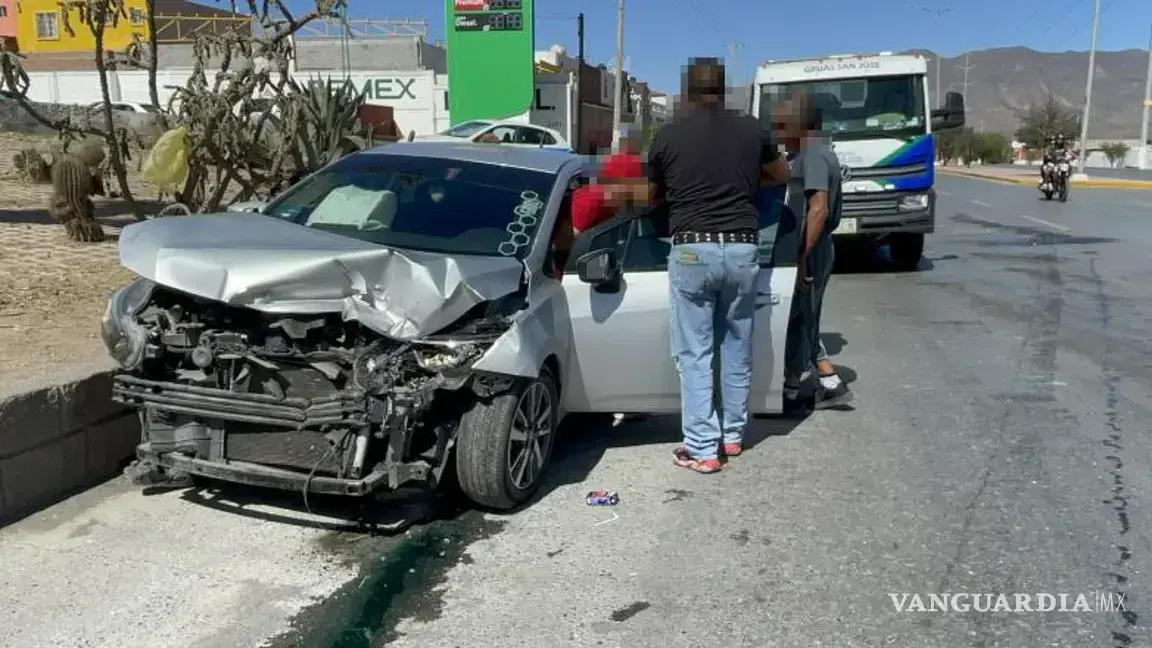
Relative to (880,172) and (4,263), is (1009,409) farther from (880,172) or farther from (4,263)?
(4,263)

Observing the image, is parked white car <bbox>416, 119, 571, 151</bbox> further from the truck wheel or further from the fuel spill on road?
the fuel spill on road

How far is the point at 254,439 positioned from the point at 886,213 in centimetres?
937

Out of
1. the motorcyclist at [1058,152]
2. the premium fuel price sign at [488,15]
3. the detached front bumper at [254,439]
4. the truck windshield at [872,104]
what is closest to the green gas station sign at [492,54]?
the premium fuel price sign at [488,15]

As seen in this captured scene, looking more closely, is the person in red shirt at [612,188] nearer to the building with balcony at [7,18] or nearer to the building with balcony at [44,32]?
the building with balcony at [7,18]

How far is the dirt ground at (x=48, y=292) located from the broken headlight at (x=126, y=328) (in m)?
0.56

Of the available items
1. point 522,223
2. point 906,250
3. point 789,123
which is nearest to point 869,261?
point 906,250

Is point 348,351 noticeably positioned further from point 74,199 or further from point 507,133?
point 507,133

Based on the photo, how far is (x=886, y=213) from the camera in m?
12.0

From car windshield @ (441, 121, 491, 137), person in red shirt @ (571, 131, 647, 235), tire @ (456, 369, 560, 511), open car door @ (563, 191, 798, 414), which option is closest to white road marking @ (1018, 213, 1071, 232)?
car windshield @ (441, 121, 491, 137)

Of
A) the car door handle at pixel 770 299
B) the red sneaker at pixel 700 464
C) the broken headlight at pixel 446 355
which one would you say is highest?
the car door handle at pixel 770 299

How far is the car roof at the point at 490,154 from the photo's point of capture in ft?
18.5

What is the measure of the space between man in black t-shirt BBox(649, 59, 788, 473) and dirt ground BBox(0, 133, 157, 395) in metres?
2.96

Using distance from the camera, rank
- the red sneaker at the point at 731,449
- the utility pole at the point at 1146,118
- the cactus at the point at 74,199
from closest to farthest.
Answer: the red sneaker at the point at 731,449
the cactus at the point at 74,199
the utility pole at the point at 1146,118

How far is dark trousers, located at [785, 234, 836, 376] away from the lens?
6.03m
